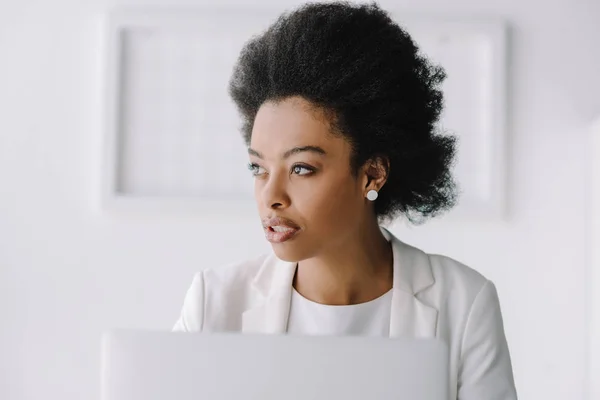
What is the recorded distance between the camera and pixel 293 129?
5.44 ft

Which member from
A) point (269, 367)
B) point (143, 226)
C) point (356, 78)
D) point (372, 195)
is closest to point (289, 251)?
point (372, 195)

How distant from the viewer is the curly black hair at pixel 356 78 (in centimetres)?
170

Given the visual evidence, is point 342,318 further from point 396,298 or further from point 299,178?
point 299,178

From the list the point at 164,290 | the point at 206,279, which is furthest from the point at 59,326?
the point at 206,279

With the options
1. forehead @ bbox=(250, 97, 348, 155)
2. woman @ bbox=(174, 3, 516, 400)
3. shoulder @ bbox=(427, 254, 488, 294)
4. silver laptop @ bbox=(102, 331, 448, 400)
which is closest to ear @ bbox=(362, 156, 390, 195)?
woman @ bbox=(174, 3, 516, 400)

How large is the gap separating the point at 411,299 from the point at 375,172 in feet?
0.94

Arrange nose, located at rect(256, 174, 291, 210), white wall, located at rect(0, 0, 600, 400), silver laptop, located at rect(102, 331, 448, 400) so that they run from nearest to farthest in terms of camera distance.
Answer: silver laptop, located at rect(102, 331, 448, 400) → nose, located at rect(256, 174, 291, 210) → white wall, located at rect(0, 0, 600, 400)

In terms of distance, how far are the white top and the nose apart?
0.90 feet

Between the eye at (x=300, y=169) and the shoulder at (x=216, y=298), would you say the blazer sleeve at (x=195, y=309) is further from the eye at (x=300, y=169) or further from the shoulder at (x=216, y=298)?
the eye at (x=300, y=169)

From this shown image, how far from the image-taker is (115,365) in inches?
36.8

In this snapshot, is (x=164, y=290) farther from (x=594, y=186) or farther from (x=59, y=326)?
(x=594, y=186)

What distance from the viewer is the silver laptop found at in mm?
898

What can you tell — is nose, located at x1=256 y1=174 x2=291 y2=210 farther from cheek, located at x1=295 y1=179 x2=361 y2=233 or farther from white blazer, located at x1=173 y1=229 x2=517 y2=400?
white blazer, located at x1=173 y1=229 x2=517 y2=400

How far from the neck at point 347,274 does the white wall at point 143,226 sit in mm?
1527
